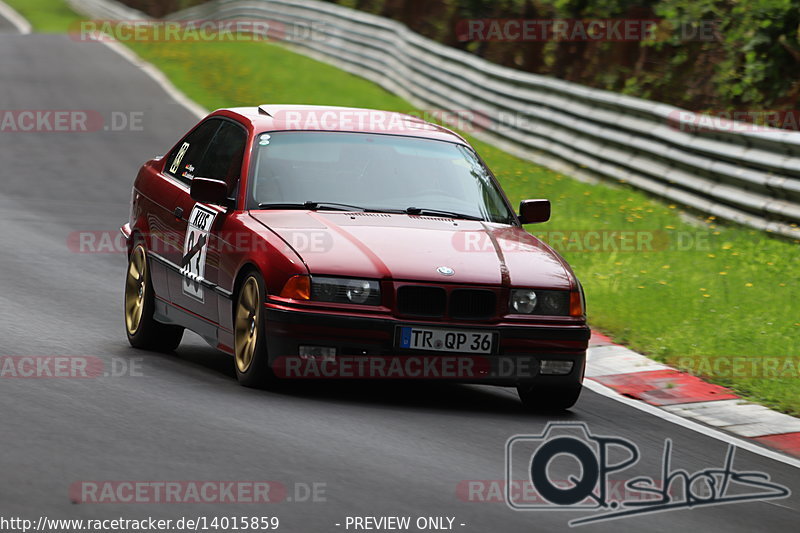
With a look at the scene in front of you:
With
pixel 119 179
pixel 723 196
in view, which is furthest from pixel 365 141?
pixel 119 179

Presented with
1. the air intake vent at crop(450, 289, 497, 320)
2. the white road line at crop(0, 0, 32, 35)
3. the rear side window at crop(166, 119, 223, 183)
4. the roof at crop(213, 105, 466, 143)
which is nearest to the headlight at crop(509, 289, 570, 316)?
the air intake vent at crop(450, 289, 497, 320)

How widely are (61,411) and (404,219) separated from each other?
2.39 meters

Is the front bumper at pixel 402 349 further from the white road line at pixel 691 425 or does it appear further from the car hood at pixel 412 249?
the white road line at pixel 691 425

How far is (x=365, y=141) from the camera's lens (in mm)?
8797

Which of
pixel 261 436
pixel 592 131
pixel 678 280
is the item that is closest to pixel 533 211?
pixel 261 436

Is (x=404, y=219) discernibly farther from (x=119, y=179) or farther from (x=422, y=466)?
(x=119, y=179)

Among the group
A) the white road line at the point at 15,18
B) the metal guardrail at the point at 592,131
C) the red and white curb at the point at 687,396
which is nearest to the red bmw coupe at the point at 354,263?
the red and white curb at the point at 687,396

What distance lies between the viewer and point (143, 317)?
9.40 meters

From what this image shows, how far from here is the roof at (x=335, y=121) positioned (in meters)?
8.86

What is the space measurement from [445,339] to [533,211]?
5.91 ft

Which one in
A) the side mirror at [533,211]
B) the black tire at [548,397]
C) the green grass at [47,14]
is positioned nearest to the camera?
the black tire at [548,397]

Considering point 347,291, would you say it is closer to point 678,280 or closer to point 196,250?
point 196,250

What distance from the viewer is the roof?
886 cm

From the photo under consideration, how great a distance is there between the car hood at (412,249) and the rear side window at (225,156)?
0.57 m
